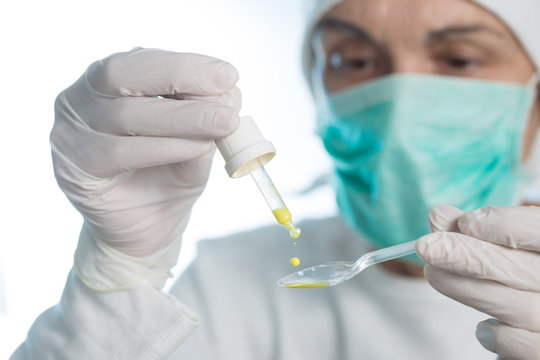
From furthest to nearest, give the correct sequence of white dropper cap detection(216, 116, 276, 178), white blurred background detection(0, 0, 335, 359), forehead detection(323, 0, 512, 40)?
white blurred background detection(0, 0, 335, 359), forehead detection(323, 0, 512, 40), white dropper cap detection(216, 116, 276, 178)

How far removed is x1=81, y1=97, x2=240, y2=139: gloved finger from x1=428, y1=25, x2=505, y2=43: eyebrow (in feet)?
2.40

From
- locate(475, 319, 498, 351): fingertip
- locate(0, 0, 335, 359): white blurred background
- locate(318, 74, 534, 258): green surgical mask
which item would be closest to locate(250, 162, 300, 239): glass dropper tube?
locate(475, 319, 498, 351): fingertip

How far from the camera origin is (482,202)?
57.1 inches

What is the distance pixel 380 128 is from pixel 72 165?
0.78m

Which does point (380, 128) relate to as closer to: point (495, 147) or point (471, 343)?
point (495, 147)

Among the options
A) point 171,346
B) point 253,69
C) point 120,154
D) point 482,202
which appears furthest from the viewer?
point 253,69

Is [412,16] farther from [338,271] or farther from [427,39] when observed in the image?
[338,271]

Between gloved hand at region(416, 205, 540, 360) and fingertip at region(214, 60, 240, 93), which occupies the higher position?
fingertip at region(214, 60, 240, 93)

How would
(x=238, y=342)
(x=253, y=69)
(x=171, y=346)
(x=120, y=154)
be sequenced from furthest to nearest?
(x=253, y=69) < (x=238, y=342) < (x=171, y=346) < (x=120, y=154)

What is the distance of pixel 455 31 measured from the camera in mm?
1346

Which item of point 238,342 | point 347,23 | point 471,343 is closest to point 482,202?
point 471,343

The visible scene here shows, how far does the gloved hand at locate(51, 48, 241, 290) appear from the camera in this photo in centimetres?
89

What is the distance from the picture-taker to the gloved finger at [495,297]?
0.93m

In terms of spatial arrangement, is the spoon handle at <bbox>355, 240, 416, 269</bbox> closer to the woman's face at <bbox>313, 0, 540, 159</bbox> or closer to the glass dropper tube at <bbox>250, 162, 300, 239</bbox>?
the glass dropper tube at <bbox>250, 162, 300, 239</bbox>
